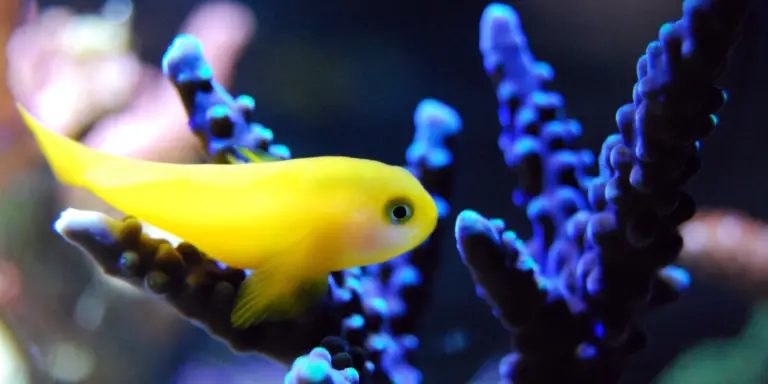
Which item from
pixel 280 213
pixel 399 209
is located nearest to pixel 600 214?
pixel 399 209

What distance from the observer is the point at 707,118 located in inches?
35.4

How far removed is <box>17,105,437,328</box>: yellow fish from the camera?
1.06m

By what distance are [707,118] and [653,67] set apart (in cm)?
12

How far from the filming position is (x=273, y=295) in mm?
1095

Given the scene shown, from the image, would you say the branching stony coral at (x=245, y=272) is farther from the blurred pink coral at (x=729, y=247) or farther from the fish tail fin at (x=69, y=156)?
the blurred pink coral at (x=729, y=247)

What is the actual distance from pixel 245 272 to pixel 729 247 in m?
1.48

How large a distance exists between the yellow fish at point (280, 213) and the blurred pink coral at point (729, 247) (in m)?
1.12

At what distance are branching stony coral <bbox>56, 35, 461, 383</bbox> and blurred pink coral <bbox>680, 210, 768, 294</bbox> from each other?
0.88 metres

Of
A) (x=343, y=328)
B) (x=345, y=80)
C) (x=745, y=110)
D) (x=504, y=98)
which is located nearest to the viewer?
(x=343, y=328)

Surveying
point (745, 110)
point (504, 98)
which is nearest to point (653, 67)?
point (504, 98)

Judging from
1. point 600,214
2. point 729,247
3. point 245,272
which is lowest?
point 245,272

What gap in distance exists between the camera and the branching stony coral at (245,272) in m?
1.04

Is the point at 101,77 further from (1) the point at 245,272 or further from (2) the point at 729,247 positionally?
(2) the point at 729,247

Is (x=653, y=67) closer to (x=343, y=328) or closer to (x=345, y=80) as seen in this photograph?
(x=343, y=328)
